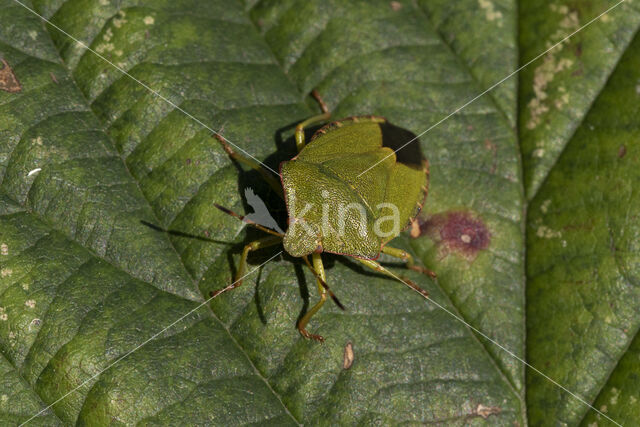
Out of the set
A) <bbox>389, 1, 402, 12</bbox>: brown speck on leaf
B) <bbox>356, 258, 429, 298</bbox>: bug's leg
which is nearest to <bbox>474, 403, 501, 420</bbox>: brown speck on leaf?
<bbox>356, 258, 429, 298</bbox>: bug's leg

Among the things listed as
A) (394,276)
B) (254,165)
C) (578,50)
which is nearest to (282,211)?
(254,165)

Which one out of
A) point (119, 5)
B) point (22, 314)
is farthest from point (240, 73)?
point (22, 314)

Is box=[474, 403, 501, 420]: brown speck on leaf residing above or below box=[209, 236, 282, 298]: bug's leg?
below

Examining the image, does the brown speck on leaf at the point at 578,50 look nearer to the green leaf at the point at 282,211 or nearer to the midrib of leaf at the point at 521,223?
the green leaf at the point at 282,211

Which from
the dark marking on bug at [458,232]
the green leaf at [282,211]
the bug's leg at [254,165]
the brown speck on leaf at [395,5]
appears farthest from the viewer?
the brown speck on leaf at [395,5]

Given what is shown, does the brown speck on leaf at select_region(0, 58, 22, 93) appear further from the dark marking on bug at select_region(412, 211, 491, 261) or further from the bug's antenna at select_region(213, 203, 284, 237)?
the dark marking on bug at select_region(412, 211, 491, 261)

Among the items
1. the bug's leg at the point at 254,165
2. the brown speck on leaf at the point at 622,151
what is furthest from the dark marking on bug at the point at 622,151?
the bug's leg at the point at 254,165
